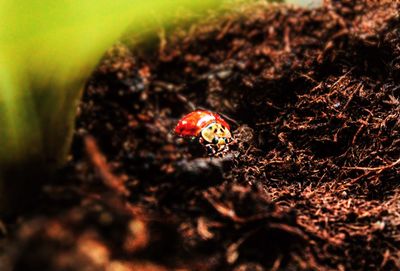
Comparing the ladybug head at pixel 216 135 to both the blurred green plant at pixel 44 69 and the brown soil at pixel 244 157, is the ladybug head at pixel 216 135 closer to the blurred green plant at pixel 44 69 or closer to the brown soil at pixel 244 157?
the brown soil at pixel 244 157

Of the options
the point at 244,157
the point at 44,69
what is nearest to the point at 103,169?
the point at 44,69

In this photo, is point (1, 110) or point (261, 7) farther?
point (261, 7)

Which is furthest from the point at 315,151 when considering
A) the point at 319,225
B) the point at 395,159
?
the point at 319,225

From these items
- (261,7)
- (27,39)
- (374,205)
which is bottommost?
(374,205)

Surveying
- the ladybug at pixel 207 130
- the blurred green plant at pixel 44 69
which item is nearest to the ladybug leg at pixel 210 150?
the ladybug at pixel 207 130

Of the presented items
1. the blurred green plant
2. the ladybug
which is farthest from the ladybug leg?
the blurred green plant

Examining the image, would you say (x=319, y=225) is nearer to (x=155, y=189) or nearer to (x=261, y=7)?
(x=155, y=189)
